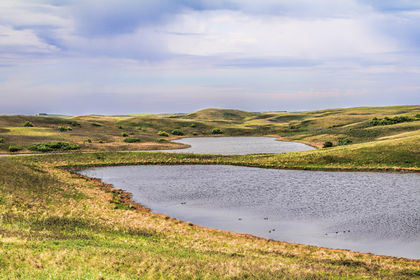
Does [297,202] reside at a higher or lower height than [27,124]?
lower

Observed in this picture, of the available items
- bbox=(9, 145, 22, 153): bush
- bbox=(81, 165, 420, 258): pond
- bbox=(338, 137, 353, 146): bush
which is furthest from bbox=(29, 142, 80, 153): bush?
bbox=(338, 137, 353, 146): bush

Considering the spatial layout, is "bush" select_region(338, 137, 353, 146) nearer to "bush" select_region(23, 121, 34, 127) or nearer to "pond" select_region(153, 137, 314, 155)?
"pond" select_region(153, 137, 314, 155)

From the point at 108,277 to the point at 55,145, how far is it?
247 feet

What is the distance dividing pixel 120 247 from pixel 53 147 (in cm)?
6887

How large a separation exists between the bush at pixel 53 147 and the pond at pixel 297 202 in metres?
28.2

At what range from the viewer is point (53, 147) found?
80625mm

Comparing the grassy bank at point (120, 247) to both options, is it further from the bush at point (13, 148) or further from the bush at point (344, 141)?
the bush at point (344, 141)

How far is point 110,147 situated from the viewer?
86.9 meters

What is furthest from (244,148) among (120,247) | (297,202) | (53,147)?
(120,247)

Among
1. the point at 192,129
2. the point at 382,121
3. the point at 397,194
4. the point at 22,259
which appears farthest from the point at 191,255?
the point at 192,129

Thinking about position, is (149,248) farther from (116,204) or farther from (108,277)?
(116,204)

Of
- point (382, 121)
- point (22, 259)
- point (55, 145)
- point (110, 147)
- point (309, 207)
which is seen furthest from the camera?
point (382, 121)

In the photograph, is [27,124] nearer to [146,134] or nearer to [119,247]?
[146,134]

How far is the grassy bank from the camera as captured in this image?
15.1m
